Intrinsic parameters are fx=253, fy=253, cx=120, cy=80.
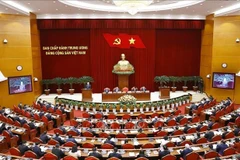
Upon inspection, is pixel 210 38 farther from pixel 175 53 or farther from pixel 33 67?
pixel 33 67

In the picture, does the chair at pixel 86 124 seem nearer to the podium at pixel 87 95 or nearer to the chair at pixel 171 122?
the chair at pixel 171 122

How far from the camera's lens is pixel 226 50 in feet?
62.6

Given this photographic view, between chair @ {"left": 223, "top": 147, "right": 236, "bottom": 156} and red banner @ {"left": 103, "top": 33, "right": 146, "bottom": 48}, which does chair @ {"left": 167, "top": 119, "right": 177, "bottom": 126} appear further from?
red banner @ {"left": 103, "top": 33, "right": 146, "bottom": 48}

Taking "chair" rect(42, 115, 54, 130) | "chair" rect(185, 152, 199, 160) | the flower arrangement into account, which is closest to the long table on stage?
the flower arrangement

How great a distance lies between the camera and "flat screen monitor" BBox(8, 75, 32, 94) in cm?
1745

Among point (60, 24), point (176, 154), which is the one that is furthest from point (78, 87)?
point (176, 154)

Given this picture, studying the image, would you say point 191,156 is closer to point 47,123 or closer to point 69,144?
point 69,144

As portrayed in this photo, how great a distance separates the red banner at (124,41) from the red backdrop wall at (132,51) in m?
0.33

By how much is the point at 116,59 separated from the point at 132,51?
Result: 60.0 inches

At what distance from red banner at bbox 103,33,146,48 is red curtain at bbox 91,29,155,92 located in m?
0.27

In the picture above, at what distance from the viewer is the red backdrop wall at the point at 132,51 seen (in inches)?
817

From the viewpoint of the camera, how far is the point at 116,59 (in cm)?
2136

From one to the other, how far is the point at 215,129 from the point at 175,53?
1200cm

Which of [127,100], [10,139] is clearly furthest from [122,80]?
[10,139]
